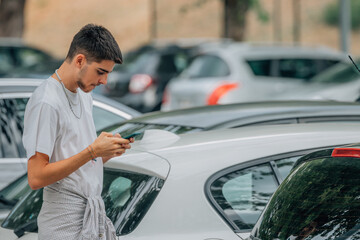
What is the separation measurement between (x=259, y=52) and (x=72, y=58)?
10395mm

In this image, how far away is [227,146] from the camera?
345cm

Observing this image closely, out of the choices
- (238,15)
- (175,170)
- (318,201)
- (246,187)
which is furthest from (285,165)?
(238,15)

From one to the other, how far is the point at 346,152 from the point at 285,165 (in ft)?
1.93

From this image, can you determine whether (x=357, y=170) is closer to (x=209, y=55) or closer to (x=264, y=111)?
(x=264, y=111)

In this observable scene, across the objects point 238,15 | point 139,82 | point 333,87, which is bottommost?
point 139,82

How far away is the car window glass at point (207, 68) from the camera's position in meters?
12.6

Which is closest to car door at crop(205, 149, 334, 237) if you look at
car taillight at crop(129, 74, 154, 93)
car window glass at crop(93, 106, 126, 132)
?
car window glass at crop(93, 106, 126, 132)

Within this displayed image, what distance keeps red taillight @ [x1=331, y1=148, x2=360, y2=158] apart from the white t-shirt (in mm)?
1007

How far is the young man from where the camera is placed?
9.72ft

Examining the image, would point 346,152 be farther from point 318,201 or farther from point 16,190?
point 16,190

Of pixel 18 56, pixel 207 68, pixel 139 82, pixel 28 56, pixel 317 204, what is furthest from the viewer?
pixel 28 56

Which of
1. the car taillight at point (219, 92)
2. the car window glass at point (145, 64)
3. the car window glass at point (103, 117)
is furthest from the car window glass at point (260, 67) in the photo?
the car window glass at point (103, 117)

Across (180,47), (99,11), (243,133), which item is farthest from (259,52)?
(99,11)

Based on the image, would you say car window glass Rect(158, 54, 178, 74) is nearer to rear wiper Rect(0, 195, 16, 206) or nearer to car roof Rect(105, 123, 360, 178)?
rear wiper Rect(0, 195, 16, 206)
